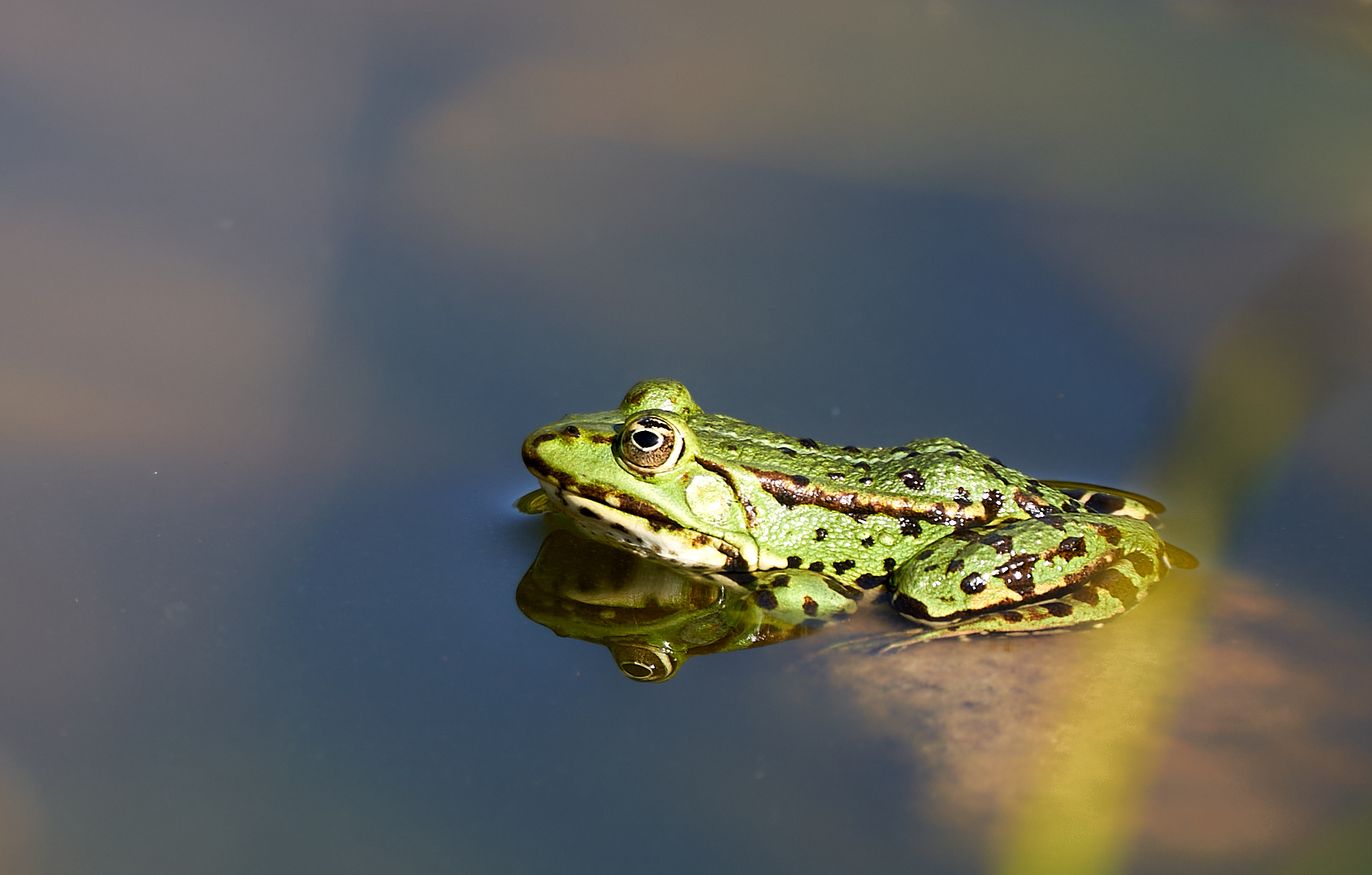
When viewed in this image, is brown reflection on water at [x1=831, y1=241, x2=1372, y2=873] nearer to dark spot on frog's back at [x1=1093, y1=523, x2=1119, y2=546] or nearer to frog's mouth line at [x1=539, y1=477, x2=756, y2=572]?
dark spot on frog's back at [x1=1093, y1=523, x2=1119, y2=546]

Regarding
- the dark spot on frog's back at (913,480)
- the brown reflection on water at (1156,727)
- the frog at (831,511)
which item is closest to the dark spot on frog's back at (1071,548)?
the frog at (831,511)

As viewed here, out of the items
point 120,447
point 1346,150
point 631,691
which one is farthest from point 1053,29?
point 120,447

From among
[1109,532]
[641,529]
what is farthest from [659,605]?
[1109,532]

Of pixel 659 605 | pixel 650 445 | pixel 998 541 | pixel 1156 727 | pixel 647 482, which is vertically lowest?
pixel 1156 727

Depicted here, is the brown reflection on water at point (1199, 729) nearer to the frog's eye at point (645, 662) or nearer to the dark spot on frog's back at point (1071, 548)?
the dark spot on frog's back at point (1071, 548)

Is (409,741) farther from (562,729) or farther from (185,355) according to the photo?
(185,355)

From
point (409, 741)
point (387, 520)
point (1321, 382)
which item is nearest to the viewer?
point (409, 741)

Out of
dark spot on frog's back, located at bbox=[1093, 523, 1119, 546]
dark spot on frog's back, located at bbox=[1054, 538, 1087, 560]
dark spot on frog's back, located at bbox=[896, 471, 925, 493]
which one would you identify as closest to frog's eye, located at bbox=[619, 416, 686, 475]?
dark spot on frog's back, located at bbox=[896, 471, 925, 493]

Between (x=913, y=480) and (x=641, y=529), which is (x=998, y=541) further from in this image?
(x=641, y=529)
